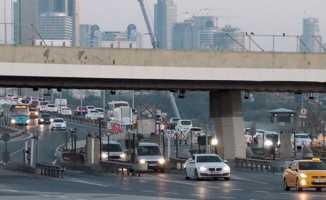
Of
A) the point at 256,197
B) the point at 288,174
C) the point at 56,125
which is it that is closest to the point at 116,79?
the point at 288,174

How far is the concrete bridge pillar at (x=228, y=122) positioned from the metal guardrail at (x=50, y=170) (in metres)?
13.1

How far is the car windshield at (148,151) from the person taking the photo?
220 feet

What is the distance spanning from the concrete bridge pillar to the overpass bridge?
3143 millimetres

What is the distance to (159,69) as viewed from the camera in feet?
209

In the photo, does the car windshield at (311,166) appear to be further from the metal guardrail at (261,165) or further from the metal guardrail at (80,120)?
the metal guardrail at (80,120)

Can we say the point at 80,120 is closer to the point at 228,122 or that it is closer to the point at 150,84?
the point at 228,122

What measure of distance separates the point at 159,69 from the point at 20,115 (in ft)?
280

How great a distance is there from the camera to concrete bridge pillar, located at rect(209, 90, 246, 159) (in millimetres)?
73125

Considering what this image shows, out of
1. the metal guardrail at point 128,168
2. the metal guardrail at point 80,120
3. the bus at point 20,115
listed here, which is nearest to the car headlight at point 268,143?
the metal guardrail at point 128,168

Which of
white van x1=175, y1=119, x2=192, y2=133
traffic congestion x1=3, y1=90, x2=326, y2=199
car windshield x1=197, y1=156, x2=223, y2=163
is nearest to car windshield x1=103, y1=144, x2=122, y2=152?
traffic congestion x1=3, y1=90, x2=326, y2=199

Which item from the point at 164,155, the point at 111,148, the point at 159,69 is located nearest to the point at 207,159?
the point at 159,69

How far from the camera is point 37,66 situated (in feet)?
201

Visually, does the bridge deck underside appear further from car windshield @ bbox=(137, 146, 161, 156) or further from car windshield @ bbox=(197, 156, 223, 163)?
car windshield @ bbox=(197, 156, 223, 163)

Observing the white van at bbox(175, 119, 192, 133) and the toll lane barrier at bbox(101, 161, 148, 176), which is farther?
the white van at bbox(175, 119, 192, 133)
